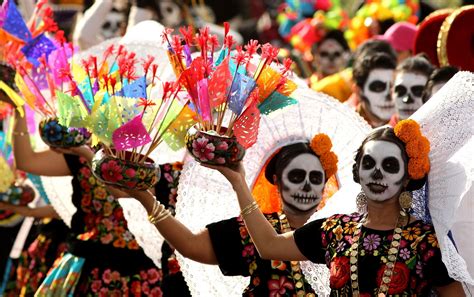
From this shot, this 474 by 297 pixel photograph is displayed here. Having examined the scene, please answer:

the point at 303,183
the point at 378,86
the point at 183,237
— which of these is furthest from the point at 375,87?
the point at 183,237

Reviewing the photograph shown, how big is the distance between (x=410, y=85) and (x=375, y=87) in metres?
0.65

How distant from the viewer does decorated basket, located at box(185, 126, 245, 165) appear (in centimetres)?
485

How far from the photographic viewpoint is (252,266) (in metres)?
5.38

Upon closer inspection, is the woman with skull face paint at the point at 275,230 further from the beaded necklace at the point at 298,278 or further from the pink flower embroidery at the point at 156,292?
the pink flower embroidery at the point at 156,292

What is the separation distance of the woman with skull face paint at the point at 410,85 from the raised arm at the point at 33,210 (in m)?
2.20

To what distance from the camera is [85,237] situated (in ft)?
23.3

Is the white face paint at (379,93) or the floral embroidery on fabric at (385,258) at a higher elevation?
the white face paint at (379,93)

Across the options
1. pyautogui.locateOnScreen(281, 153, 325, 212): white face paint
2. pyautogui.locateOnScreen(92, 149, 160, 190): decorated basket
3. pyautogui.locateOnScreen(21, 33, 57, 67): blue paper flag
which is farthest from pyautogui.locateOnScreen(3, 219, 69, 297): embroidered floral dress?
pyautogui.locateOnScreen(92, 149, 160, 190): decorated basket

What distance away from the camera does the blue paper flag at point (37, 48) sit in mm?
6512

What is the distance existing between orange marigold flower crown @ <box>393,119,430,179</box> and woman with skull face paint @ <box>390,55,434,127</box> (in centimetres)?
237

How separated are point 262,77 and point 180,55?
1.08 feet

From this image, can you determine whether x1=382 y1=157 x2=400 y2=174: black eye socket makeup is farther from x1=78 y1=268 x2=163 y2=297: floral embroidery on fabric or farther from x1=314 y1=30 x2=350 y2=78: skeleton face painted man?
x1=314 y1=30 x2=350 y2=78: skeleton face painted man

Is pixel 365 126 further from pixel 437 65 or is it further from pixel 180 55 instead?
pixel 437 65

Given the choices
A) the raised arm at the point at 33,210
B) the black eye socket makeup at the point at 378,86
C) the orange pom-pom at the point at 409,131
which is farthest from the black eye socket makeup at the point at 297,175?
the raised arm at the point at 33,210
